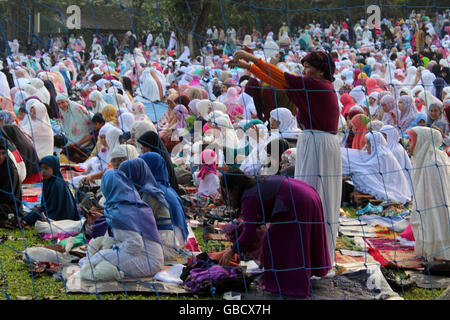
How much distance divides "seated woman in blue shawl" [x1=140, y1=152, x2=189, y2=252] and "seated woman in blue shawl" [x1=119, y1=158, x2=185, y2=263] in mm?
64

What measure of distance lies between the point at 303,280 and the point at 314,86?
1311 mm

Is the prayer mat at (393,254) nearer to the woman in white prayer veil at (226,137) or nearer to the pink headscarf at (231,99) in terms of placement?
the woman in white prayer veil at (226,137)

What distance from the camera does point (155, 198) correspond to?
16.1 feet

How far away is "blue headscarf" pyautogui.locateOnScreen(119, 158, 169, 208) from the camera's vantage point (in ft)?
15.7

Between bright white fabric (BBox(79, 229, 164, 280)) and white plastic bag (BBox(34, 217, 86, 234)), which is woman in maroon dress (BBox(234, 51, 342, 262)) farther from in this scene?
white plastic bag (BBox(34, 217, 86, 234))

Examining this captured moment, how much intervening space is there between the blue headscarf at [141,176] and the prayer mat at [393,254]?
70.8 inches

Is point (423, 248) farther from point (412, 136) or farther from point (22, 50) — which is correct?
point (22, 50)

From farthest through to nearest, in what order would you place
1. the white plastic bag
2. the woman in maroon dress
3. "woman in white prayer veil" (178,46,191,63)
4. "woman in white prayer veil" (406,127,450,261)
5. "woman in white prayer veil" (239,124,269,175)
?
"woman in white prayer veil" (178,46,191,63) → "woman in white prayer veil" (239,124,269,175) → the white plastic bag → "woman in white prayer veil" (406,127,450,261) → the woman in maroon dress

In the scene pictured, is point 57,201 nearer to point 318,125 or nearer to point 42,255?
point 42,255

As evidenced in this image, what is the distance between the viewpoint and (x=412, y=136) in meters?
5.19

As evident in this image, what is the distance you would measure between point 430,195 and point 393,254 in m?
0.58

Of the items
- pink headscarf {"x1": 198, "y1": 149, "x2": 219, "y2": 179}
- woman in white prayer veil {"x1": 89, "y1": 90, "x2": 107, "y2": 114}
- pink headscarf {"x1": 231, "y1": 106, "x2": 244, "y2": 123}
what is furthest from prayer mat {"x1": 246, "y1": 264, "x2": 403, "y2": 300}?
woman in white prayer veil {"x1": 89, "y1": 90, "x2": 107, "y2": 114}

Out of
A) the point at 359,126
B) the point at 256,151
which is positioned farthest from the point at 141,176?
the point at 359,126
